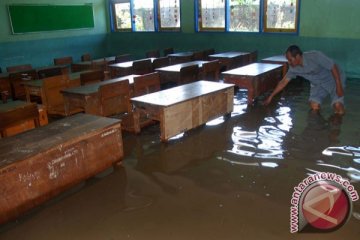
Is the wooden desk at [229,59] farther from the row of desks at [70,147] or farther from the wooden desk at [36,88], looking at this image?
the wooden desk at [36,88]

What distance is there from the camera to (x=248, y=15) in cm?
812

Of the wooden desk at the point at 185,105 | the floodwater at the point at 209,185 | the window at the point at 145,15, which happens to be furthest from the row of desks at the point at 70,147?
the window at the point at 145,15

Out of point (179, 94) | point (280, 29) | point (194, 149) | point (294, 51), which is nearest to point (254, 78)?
point (294, 51)

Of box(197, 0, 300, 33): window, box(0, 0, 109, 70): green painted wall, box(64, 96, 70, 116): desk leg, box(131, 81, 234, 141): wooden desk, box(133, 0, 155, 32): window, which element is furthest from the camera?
box(133, 0, 155, 32): window

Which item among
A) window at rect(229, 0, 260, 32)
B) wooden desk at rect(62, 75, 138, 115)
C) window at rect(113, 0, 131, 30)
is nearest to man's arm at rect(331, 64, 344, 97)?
wooden desk at rect(62, 75, 138, 115)

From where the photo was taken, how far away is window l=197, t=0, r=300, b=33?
7.59 metres

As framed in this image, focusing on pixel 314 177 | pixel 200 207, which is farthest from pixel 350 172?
pixel 200 207

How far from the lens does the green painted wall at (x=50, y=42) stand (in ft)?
26.7

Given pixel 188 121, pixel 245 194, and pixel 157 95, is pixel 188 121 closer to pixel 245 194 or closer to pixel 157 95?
pixel 157 95

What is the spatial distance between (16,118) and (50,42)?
652 centimetres

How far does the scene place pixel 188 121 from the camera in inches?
155

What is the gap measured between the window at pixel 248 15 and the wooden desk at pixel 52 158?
5.98 m

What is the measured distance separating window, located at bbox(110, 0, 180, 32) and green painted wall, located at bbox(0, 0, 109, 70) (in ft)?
1.56

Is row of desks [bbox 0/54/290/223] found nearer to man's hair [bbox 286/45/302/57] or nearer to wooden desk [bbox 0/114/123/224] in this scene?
wooden desk [bbox 0/114/123/224]
